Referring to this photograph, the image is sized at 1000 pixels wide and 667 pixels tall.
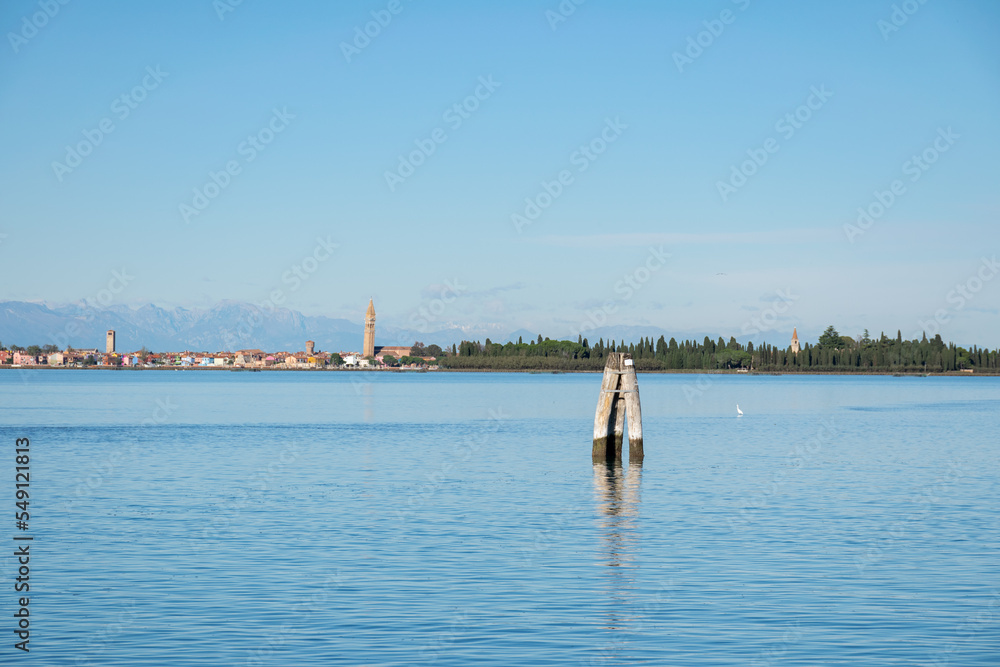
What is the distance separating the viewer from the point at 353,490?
2927cm

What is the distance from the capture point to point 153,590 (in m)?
16.0

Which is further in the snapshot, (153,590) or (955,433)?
(955,433)

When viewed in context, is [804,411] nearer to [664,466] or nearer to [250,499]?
[664,466]

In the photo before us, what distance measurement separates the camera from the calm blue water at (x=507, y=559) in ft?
43.7

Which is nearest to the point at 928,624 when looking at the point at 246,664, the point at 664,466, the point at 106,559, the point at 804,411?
the point at 246,664

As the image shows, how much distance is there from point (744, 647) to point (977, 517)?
44.1 feet

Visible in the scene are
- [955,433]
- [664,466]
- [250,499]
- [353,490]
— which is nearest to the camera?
[250,499]

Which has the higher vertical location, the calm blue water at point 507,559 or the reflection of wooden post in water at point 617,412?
the reflection of wooden post in water at point 617,412

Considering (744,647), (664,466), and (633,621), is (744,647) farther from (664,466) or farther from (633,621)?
(664,466)

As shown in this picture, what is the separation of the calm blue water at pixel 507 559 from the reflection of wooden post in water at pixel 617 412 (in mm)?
890

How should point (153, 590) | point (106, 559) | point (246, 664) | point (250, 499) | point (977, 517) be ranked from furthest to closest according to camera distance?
1. point (250, 499)
2. point (977, 517)
3. point (106, 559)
4. point (153, 590)
5. point (246, 664)

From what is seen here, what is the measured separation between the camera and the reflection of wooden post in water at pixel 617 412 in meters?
35.6

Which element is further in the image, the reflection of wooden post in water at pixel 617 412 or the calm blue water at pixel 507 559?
the reflection of wooden post in water at pixel 617 412

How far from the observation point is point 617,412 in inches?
1463
